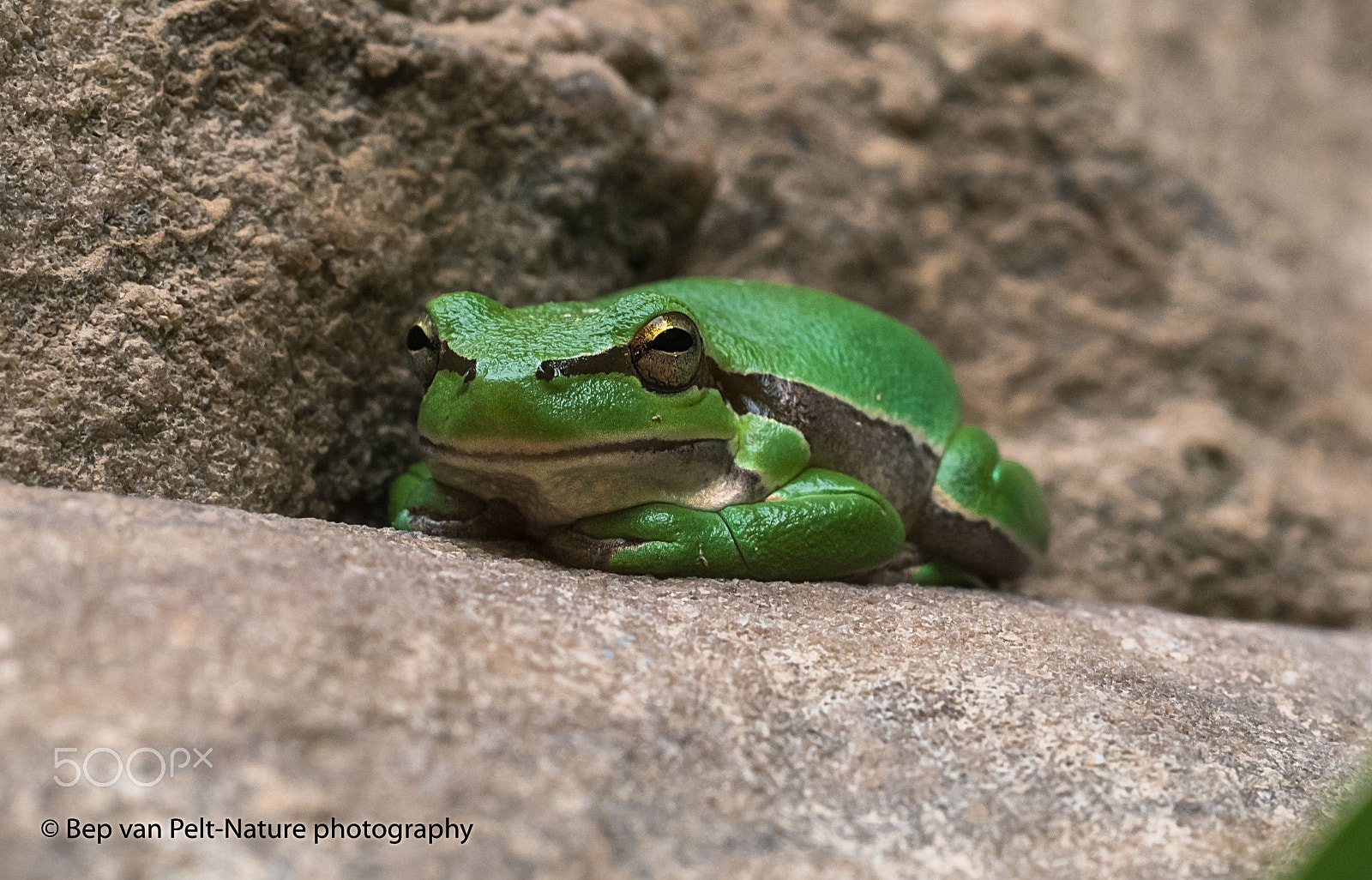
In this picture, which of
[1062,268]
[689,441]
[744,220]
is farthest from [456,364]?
[1062,268]

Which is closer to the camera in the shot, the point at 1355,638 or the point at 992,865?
the point at 992,865

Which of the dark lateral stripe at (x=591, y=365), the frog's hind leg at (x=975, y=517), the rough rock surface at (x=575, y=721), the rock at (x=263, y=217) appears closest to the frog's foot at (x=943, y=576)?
the frog's hind leg at (x=975, y=517)

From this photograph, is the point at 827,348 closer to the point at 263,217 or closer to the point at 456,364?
the point at 456,364

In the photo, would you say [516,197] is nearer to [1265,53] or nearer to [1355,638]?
[1355,638]

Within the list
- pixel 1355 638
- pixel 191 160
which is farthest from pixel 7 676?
pixel 1355 638

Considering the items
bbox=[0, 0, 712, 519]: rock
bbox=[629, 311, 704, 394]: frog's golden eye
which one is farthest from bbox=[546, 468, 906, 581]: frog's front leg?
bbox=[0, 0, 712, 519]: rock
